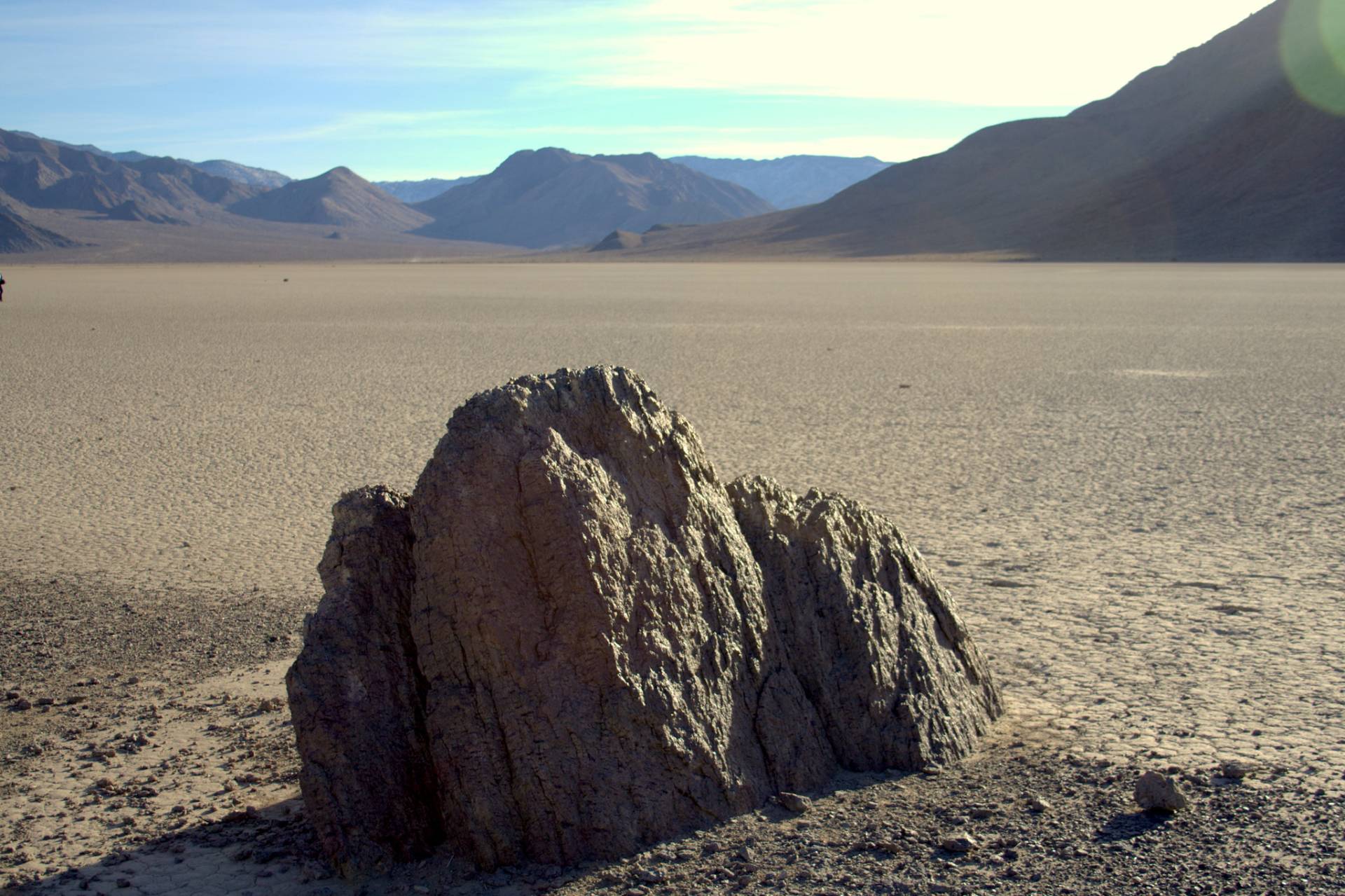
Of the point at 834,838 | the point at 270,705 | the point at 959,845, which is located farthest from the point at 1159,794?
the point at 270,705

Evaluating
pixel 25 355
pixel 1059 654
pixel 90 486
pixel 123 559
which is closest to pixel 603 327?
pixel 25 355

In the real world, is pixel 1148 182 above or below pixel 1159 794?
above

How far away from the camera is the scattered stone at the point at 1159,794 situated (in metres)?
3.37

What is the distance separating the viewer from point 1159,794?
3369 mm

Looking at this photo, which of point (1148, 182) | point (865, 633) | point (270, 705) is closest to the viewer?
point (865, 633)

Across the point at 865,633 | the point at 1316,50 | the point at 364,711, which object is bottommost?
the point at 364,711

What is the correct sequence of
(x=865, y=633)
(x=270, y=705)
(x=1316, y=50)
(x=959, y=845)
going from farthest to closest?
(x=1316, y=50) → (x=270, y=705) → (x=865, y=633) → (x=959, y=845)

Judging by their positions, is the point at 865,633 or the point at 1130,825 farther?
the point at 865,633

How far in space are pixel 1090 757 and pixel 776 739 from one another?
0.99 m

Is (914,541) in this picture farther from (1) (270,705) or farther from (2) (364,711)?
(2) (364,711)

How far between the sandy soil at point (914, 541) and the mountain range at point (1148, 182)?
54.5 metres

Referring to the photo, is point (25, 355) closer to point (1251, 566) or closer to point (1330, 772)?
point (1251, 566)

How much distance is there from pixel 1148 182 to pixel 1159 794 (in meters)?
85.0

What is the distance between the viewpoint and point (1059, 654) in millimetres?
4832
